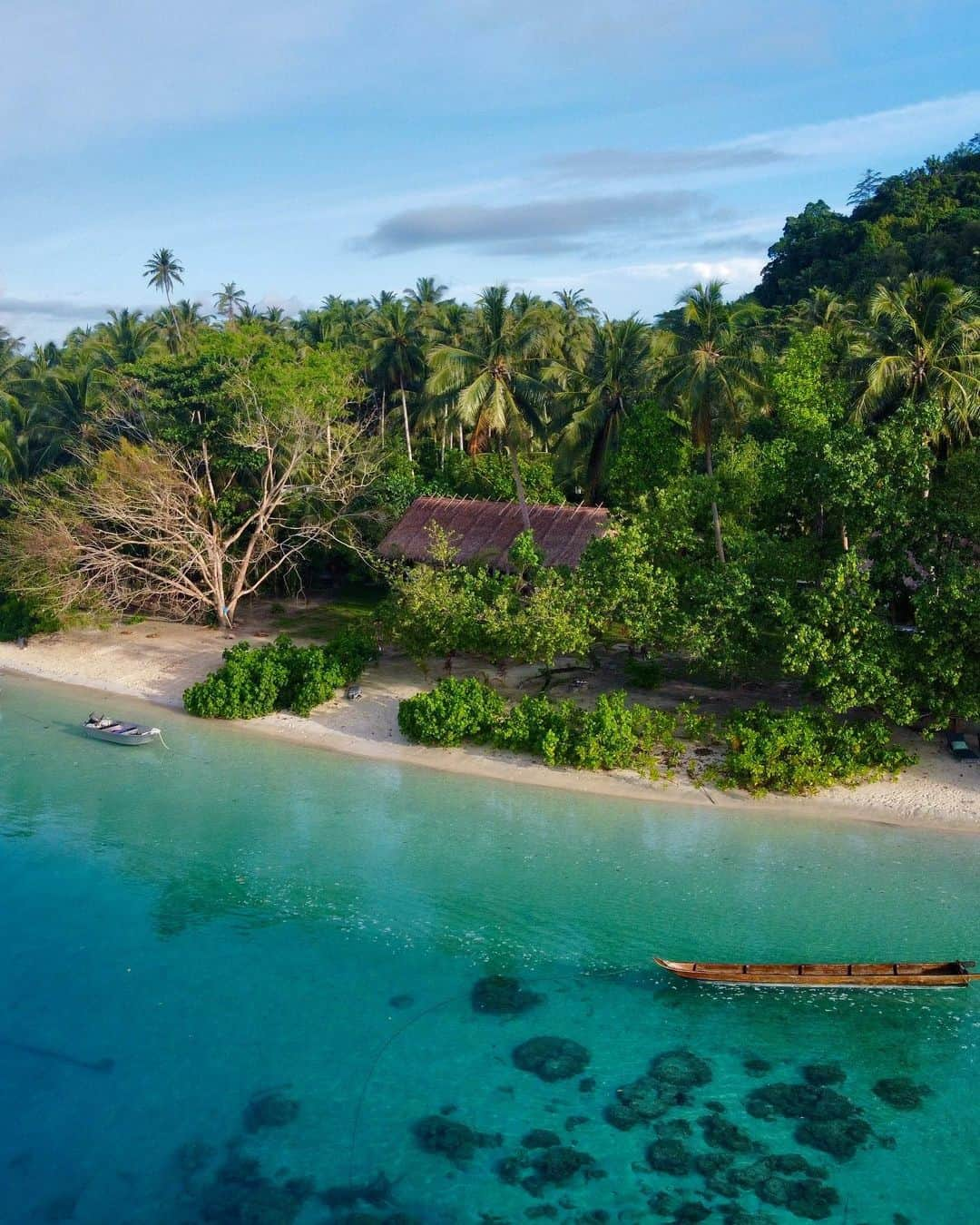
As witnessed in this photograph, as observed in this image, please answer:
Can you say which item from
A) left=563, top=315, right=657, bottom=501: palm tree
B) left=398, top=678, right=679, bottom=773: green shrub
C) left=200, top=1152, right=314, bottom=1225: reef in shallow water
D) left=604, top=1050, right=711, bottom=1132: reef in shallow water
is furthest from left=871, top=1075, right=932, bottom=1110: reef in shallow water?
left=563, top=315, right=657, bottom=501: palm tree

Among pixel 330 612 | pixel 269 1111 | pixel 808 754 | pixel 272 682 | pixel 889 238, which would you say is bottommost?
pixel 269 1111

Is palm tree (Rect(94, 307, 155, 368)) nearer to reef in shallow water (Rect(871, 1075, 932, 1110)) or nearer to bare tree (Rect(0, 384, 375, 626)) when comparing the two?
bare tree (Rect(0, 384, 375, 626))

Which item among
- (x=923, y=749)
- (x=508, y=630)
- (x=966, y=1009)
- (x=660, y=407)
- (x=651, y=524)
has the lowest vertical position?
(x=966, y=1009)

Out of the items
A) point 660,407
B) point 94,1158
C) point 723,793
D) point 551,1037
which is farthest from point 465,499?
point 94,1158

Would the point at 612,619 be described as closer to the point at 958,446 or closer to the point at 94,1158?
the point at 958,446

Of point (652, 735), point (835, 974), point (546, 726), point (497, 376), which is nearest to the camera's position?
point (835, 974)

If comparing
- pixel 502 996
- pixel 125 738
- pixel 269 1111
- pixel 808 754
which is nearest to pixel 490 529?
pixel 125 738

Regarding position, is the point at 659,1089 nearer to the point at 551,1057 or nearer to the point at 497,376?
the point at 551,1057
